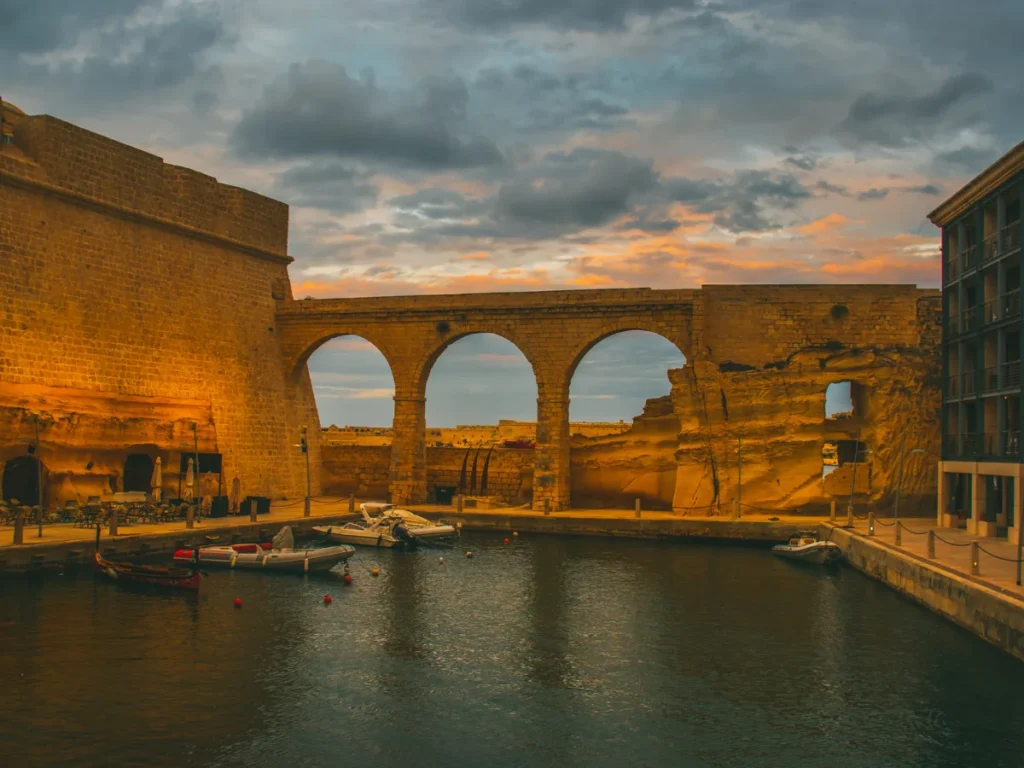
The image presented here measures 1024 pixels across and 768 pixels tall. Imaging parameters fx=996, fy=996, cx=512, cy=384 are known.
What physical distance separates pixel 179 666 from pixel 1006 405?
19.4 metres

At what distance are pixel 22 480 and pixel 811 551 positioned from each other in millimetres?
21345

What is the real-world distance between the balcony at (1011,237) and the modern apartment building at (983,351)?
0.07 feet

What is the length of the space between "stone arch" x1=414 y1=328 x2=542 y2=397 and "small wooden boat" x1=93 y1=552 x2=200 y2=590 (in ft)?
50.0

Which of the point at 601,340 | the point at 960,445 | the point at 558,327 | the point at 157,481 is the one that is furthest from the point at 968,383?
the point at 157,481

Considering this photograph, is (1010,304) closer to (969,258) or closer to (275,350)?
(969,258)

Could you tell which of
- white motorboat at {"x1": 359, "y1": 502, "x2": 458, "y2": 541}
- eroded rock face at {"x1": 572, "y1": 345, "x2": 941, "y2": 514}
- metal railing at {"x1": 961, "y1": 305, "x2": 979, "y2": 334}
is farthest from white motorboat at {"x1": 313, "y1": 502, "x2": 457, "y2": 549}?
metal railing at {"x1": 961, "y1": 305, "x2": 979, "y2": 334}

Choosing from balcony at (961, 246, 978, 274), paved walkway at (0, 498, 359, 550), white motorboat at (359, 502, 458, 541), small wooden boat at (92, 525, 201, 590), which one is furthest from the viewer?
white motorboat at (359, 502, 458, 541)

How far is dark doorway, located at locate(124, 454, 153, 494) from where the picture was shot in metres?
30.4

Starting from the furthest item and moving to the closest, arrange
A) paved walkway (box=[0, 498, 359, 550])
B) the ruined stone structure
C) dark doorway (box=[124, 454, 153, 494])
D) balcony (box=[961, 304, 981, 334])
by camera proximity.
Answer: dark doorway (box=[124, 454, 153, 494]), the ruined stone structure, balcony (box=[961, 304, 981, 334]), paved walkway (box=[0, 498, 359, 550])

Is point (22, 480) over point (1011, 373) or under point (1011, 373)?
under

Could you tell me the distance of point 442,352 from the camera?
3591 centimetres

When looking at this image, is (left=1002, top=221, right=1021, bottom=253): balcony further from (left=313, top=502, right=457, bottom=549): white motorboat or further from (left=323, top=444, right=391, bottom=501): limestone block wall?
(left=323, top=444, right=391, bottom=501): limestone block wall

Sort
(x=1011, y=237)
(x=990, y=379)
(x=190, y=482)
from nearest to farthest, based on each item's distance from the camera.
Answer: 1. (x=1011, y=237)
2. (x=990, y=379)
3. (x=190, y=482)

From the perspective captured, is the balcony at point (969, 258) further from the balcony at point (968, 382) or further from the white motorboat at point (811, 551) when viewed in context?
the white motorboat at point (811, 551)
